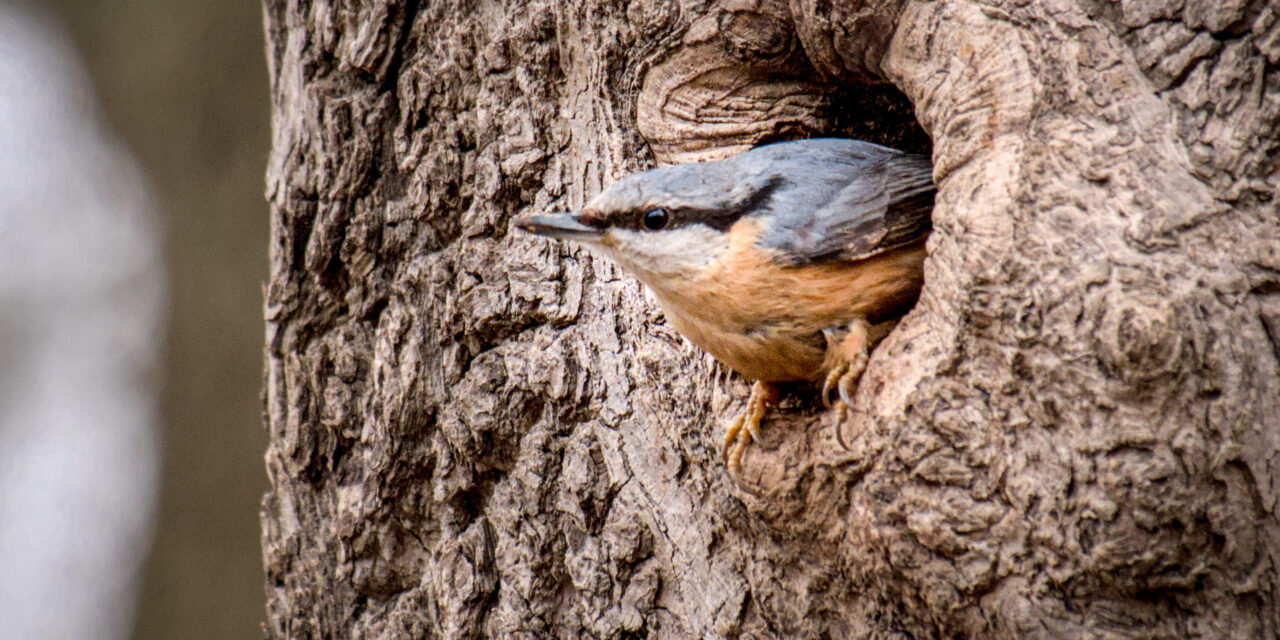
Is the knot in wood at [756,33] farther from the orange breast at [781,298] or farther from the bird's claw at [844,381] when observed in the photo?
the bird's claw at [844,381]

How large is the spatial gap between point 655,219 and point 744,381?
1.23 ft

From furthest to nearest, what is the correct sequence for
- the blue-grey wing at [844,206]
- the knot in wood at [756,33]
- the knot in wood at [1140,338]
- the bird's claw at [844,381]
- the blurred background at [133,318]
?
the blurred background at [133,318] < the knot in wood at [756,33] < the blue-grey wing at [844,206] < the bird's claw at [844,381] < the knot in wood at [1140,338]

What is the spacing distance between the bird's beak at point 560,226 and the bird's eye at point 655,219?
8 cm

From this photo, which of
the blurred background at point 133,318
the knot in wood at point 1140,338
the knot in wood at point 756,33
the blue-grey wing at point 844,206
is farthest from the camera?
the blurred background at point 133,318

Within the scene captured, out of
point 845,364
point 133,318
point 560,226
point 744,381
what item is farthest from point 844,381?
point 133,318

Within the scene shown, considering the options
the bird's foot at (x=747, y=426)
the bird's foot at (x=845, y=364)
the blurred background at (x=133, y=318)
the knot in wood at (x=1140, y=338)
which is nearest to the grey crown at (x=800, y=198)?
the bird's foot at (x=845, y=364)

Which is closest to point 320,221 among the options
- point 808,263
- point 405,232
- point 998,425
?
point 405,232

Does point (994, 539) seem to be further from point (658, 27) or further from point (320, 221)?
point (320, 221)

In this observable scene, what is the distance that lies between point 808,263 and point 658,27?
24.1 inches

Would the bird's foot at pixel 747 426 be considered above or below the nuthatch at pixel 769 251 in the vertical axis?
below

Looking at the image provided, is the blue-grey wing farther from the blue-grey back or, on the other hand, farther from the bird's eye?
the bird's eye

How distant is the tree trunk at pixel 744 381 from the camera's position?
127 centimetres

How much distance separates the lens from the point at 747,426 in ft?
5.50

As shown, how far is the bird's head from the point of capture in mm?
1664
